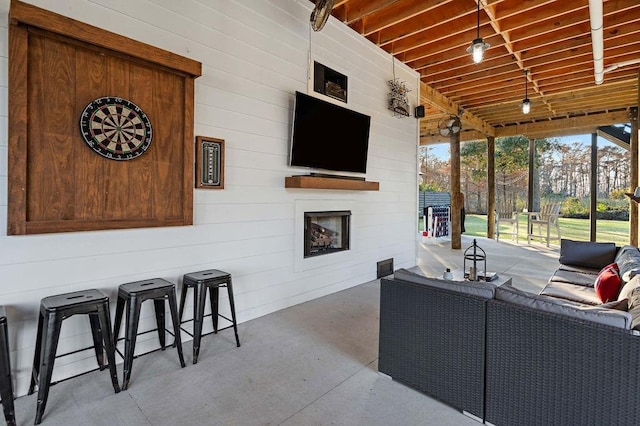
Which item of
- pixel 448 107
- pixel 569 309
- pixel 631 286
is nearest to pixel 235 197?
pixel 569 309

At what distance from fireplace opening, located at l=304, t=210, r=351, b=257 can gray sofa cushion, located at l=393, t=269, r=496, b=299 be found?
1.91m

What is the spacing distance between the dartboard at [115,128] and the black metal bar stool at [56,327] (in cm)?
97

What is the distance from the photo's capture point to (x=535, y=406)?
1645mm

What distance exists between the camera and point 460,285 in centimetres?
194

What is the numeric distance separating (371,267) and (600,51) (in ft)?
13.2

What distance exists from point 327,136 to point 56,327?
3.01 meters

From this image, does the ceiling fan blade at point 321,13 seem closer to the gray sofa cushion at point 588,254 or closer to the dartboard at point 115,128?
the dartboard at point 115,128

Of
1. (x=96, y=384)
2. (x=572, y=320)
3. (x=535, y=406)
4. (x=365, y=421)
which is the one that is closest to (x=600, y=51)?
(x=572, y=320)

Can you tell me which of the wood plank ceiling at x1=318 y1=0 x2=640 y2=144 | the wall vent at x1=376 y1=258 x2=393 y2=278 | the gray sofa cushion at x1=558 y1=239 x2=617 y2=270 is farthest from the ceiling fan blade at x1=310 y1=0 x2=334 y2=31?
the gray sofa cushion at x1=558 y1=239 x2=617 y2=270

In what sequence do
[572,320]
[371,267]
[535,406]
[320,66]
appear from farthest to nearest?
[371,267], [320,66], [535,406], [572,320]

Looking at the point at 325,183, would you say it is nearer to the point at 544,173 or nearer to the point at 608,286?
the point at 608,286

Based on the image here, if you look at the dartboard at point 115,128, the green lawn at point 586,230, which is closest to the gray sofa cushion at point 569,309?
the dartboard at point 115,128

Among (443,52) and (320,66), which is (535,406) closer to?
(320,66)

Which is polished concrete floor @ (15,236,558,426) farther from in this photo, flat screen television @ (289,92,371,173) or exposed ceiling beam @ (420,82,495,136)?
exposed ceiling beam @ (420,82,495,136)
